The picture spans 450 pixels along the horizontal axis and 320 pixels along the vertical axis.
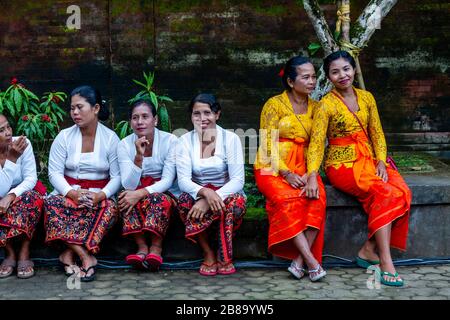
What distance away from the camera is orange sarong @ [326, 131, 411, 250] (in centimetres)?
509

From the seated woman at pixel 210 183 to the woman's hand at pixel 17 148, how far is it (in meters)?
1.18

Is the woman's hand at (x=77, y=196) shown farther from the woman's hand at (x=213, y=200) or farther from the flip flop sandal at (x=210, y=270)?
the flip flop sandal at (x=210, y=270)

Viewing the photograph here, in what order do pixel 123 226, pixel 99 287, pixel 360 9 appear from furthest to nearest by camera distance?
pixel 360 9 → pixel 123 226 → pixel 99 287

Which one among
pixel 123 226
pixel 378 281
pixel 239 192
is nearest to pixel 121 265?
pixel 123 226

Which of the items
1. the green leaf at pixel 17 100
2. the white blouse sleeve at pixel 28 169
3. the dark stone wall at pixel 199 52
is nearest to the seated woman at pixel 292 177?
the white blouse sleeve at pixel 28 169

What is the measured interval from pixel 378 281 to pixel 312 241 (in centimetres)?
55

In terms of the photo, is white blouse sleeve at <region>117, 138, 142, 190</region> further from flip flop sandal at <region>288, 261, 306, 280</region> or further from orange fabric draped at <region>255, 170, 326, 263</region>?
flip flop sandal at <region>288, 261, 306, 280</region>

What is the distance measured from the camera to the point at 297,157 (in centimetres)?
536

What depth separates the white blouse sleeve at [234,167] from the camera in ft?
17.3

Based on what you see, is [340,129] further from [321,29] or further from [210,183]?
[321,29]

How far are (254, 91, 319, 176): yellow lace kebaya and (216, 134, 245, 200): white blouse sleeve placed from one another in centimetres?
15

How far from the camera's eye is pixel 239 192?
536 cm

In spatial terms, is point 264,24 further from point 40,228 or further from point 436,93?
point 40,228

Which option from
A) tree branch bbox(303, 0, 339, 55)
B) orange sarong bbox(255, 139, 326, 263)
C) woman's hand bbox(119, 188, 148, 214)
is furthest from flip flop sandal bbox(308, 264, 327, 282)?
tree branch bbox(303, 0, 339, 55)
